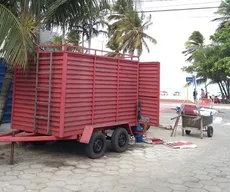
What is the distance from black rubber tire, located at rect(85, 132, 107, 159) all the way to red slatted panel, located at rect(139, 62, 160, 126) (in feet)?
6.69

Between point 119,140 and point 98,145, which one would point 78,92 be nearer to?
point 98,145

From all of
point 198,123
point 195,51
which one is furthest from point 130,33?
point 198,123

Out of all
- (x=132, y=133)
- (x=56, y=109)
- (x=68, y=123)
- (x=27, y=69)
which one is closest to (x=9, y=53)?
(x=27, y=69)

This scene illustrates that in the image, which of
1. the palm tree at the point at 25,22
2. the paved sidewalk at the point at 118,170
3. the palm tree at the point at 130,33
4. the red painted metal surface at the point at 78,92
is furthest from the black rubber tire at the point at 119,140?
the palm tree at the point at 130,33

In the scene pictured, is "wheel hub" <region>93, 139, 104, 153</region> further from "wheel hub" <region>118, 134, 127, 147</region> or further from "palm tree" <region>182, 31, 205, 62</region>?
"palm tree" <region>182, 31, 205, 62</region>

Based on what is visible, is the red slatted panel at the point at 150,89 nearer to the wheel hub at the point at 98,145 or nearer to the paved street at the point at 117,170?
the paved street at the point at 117,170

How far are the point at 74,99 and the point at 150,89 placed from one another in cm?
288

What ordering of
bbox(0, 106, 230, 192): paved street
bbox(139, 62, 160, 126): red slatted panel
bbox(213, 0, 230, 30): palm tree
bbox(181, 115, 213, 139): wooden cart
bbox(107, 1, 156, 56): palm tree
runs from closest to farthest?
bbox(0, 106, 230, 192): paved street → bbox(139, 62, 160, 126): red slatted panel → bbox(181, 115, 213, 139): wooden cart → bbox(107, 1, 156, 56): palm tree → bbox(213, 0, 230, 30): palm tree

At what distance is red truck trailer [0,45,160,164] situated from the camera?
20.1 feet

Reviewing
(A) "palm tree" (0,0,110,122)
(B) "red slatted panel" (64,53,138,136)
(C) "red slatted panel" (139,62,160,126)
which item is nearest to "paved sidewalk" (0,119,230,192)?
(B) "red slatted panel" (64,53,138,136)

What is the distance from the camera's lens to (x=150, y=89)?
8461mm

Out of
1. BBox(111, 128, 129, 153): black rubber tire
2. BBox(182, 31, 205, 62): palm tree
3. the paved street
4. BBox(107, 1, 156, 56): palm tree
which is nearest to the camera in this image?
the paved street

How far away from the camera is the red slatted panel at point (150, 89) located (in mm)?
8398

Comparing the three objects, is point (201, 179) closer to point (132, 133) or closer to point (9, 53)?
point (132, 133)
